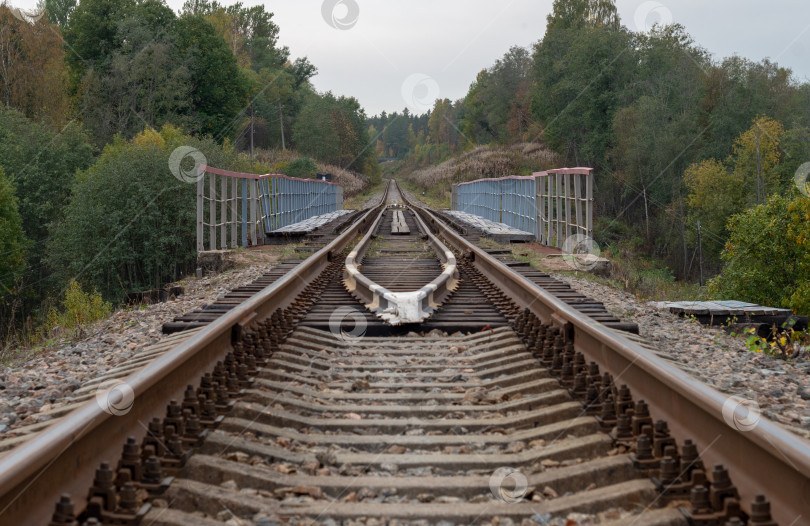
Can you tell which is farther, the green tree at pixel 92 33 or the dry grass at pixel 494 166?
the dry grass at pixel 494 166

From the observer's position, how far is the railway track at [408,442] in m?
2.45

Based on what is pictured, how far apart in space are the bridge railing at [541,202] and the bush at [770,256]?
29.0ft

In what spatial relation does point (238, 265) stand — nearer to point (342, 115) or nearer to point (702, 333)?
point (702, 333)

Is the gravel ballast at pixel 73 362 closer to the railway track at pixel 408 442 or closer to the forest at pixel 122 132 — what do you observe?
the railway track at pixel 408 442

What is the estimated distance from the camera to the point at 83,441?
2.57 metres

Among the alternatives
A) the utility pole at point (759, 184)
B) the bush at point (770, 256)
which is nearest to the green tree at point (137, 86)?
the utility pole at point (759, 184)

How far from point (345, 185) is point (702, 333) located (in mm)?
64953

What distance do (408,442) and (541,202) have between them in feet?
45.1

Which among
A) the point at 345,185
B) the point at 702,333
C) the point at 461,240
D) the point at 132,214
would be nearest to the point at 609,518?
the point at 702,333

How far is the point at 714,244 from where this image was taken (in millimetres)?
48156

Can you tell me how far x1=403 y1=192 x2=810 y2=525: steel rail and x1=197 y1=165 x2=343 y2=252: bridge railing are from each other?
10.1m

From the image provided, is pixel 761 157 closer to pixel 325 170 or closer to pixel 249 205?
pixel 325 170

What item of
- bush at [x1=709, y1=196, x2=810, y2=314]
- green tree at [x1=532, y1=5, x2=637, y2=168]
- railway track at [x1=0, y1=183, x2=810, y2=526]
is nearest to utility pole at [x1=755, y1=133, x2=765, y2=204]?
green tree at [x1=532, y1=5, x2=637, y2=168]

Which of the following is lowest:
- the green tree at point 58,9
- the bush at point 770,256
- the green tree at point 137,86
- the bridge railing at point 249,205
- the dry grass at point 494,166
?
the bush at point 770,256
